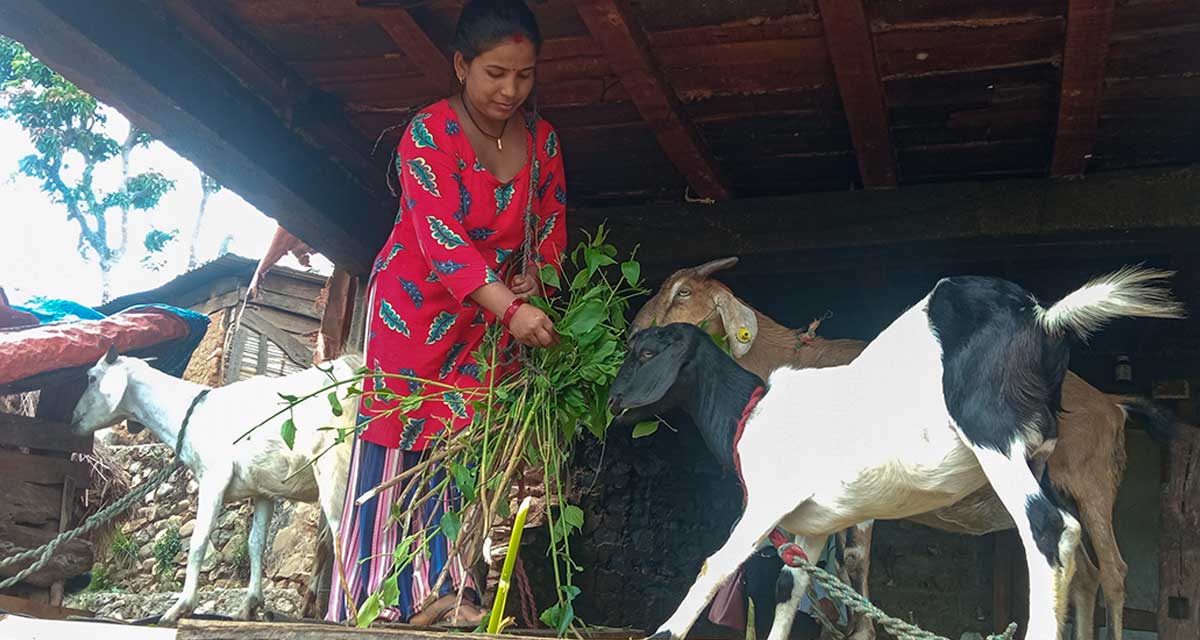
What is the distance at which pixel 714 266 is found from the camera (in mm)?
4957

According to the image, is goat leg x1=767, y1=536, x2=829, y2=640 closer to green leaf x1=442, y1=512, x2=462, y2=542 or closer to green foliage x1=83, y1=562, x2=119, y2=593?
green leaf x1=442, y1=512, x2=462, y2=542

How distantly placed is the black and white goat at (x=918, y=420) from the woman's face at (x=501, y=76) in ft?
3.12

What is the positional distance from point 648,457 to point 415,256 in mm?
2901

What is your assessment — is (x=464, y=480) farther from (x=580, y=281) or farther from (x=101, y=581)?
(x=101, y=581)

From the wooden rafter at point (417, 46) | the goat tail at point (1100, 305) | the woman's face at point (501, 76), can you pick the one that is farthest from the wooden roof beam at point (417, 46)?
the goat tail at point (1100, 305)

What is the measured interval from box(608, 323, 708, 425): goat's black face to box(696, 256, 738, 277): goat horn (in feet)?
3.28

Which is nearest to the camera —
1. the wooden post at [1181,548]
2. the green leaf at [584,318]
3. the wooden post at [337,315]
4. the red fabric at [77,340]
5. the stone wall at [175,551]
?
the green leaf at [584,318]

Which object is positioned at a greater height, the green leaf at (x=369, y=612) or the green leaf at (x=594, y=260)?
the green leaf at (x=594, y=260)

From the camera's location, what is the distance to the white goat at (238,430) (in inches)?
204

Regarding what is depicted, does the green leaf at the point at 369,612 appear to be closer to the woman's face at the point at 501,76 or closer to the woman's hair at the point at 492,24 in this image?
the woman's face at the point at 501,76

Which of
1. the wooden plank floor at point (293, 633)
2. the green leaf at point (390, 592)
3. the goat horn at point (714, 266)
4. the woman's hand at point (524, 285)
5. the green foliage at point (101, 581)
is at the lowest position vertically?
the green foliage at point (101, 581)

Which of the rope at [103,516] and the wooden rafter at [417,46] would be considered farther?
the rope at [103,516]

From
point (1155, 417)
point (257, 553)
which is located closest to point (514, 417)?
point (257, 553)

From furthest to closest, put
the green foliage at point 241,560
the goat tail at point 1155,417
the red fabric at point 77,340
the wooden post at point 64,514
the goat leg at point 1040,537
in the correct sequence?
the green foliage at point 241,560
the wooden post at point 64,514
the red fabric at point 77,340
the goat tail at point 1155,417
the goat leg at point 1040,537
